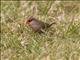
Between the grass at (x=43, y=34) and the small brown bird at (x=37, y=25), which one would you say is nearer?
the grass at (x=43, y=34)

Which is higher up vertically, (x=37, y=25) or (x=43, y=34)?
(x=37, y=25)

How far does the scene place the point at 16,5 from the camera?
7766 mm

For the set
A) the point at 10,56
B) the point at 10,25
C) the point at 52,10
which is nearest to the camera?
the point at 10,56

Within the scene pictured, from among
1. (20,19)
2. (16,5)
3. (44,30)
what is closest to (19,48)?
(44,30)

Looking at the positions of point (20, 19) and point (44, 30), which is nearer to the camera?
point (44, 30)

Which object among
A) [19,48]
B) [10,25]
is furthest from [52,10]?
[19,48]

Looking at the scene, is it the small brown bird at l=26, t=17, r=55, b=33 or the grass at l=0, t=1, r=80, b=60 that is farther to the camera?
the small brown bird at l=26, t=17, r=55, b=33

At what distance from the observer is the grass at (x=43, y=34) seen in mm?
5789

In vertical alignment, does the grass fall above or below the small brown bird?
below

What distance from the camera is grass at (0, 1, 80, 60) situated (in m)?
5.79

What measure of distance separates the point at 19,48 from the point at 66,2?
1988mm

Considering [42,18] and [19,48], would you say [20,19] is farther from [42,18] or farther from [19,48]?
[19,48]

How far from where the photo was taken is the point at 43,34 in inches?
252

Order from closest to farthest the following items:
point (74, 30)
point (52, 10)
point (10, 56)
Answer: point (10, 56), point (74, 30), point (52, 10)
